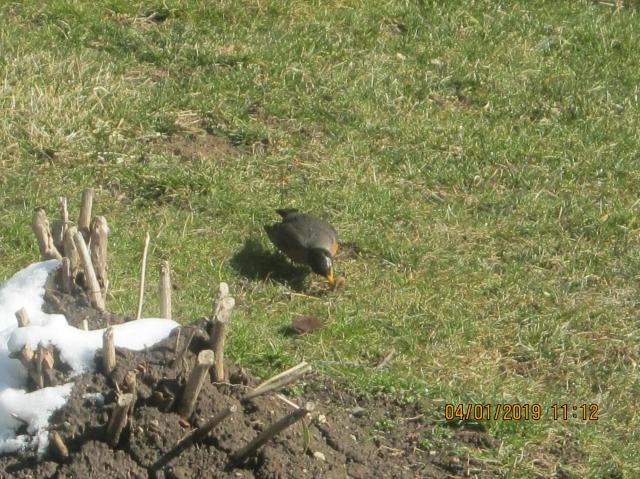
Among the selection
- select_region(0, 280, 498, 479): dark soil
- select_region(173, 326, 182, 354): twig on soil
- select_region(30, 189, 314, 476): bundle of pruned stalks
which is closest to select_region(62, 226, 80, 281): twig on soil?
select_region(30, 189, 314, 476): bundle of pruned stalks

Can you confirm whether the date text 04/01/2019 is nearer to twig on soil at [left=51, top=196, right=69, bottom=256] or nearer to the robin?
the robin

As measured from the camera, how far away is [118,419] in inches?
148

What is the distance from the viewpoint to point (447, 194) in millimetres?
7754

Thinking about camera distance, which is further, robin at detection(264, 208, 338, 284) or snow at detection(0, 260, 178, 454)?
robin at detection(264, 208, 338, 284)

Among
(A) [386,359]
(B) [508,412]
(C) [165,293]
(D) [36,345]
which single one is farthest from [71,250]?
(B) [508,412]

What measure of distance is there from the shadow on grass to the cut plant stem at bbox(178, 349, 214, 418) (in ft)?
9.02

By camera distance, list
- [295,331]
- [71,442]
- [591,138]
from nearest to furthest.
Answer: [71,442], [295,331], [591,138]

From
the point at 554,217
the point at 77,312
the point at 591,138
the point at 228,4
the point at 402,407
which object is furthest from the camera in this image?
the point at 228,4

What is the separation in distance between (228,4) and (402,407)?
5503 millimetres

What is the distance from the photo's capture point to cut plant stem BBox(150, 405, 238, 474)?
3828mm

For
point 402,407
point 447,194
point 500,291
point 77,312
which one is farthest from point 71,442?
point 447,194

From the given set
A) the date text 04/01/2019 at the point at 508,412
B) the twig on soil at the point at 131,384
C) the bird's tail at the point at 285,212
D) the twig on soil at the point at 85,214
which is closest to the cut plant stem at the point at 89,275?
the twig on soil at the point at 85,214

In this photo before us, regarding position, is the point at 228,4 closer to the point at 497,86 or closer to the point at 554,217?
the point at 497,86

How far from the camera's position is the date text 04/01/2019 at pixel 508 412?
5.08 m
